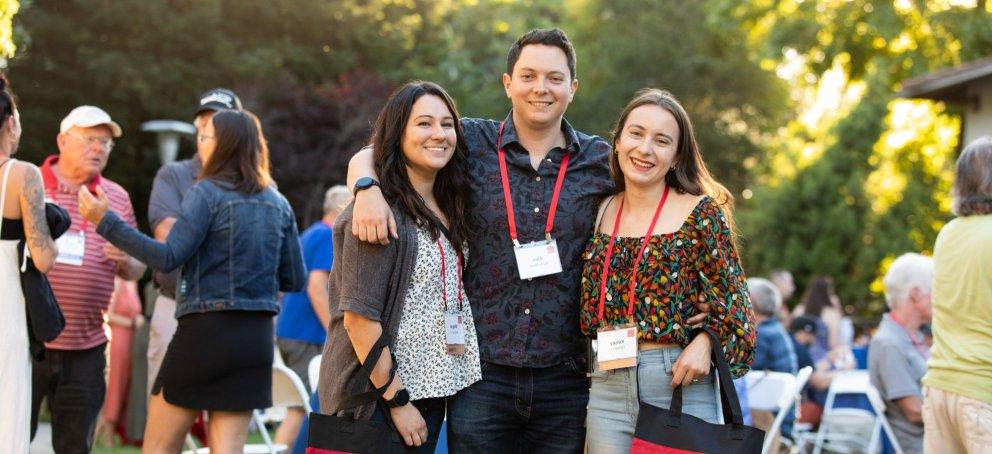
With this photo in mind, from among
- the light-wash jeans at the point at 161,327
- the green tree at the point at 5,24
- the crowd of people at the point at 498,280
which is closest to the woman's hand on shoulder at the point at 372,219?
the crowd of people at the point at 498,280

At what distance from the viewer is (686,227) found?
3.81 m

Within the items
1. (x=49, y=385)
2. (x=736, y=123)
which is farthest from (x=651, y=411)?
(x=736, y=123)

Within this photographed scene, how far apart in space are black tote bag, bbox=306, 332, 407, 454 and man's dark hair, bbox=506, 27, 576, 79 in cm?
124

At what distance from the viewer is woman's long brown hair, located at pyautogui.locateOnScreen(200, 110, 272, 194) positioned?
16.7ft

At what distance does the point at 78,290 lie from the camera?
5.52m

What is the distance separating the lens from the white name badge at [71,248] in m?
5.53

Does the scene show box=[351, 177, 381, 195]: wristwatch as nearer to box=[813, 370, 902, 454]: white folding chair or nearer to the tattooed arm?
the tattooed arm

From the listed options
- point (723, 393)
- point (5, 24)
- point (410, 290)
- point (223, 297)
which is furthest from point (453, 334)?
point (5, 24)

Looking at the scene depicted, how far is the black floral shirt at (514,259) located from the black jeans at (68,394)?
7.97 ft

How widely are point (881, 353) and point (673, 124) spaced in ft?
11.7

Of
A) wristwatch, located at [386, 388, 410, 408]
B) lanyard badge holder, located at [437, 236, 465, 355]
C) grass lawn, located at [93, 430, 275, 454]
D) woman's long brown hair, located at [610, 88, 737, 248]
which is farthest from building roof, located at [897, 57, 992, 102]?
wristwatch, located at [386, 388, 410, 408]

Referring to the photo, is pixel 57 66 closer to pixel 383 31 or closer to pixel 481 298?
pixel 383 31

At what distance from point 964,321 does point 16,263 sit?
410 cm

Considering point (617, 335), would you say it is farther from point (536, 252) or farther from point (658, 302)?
point (536, 252)
